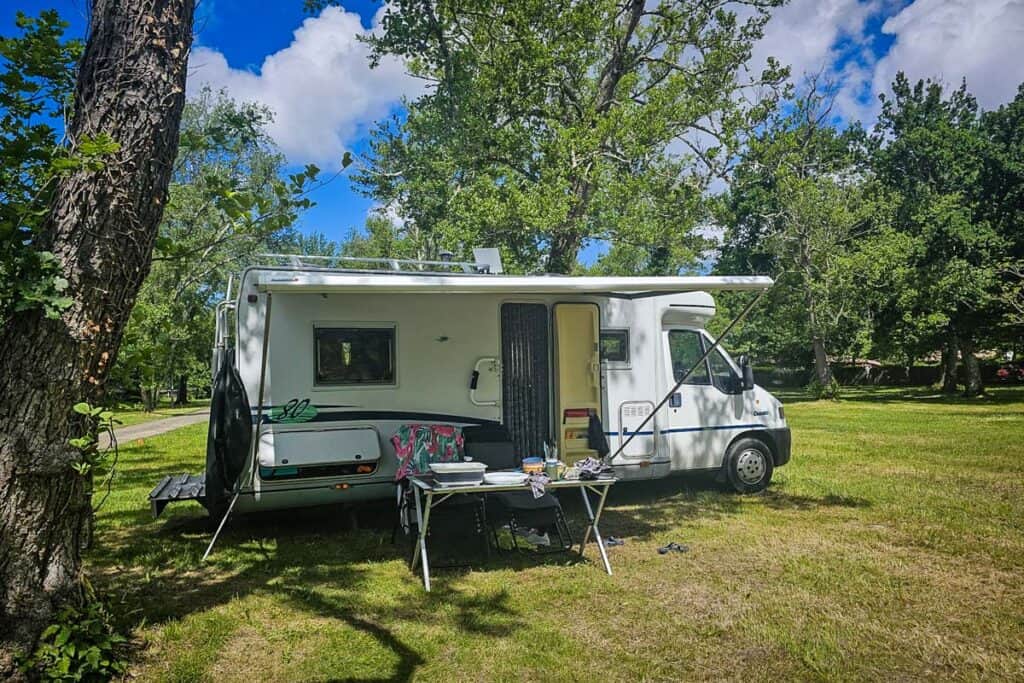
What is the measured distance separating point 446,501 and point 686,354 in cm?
346

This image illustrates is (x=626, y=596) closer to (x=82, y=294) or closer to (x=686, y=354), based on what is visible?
(x=686, y=354)

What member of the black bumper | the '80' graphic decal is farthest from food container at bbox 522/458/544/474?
the black bumper

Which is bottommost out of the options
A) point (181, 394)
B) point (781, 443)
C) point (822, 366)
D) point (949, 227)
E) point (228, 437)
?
point (781, 443)

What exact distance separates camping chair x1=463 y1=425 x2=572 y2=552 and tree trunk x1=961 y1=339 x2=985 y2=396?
79.0 ft

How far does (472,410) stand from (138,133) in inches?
148

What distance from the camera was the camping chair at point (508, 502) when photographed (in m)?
5.50

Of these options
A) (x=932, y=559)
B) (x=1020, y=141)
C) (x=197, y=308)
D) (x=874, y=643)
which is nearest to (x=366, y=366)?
(x=874, y=643)

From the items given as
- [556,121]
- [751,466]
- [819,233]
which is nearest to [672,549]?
[751,466]

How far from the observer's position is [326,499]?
585 centimetres

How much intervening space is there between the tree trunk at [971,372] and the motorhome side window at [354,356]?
25.0m

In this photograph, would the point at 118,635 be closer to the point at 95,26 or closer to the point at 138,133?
the point at 138,133

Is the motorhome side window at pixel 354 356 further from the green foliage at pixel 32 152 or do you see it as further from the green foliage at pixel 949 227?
the green foliage at pixel 949 227

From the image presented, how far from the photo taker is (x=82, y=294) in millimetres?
3379

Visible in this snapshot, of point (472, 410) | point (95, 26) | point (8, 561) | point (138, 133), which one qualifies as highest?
point (95, 26)
